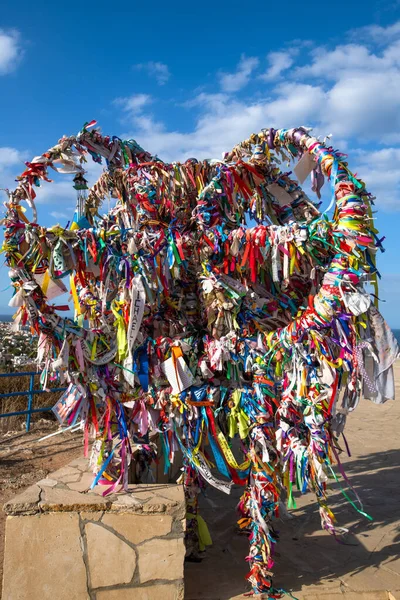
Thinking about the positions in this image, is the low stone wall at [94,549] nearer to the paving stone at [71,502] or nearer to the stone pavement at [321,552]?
the paving stone at [71,502]

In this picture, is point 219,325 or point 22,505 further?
point 219,325

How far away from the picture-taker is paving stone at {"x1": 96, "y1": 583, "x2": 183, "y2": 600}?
3.12 metres

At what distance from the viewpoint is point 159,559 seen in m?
3.14

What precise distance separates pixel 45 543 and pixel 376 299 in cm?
261

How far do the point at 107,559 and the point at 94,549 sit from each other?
0.10 metres

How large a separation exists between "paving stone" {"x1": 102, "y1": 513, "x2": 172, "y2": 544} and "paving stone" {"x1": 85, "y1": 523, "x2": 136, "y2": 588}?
0.21 ft

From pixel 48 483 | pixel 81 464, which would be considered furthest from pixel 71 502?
pixel 81 464

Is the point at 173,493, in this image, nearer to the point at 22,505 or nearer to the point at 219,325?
the point at 22,505

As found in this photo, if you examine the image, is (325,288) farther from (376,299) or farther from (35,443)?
(35,443)

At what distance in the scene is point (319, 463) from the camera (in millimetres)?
3250

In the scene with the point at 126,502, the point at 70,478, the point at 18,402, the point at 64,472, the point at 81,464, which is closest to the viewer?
the point at 126,502

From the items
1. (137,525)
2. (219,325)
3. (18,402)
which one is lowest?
(137,525)

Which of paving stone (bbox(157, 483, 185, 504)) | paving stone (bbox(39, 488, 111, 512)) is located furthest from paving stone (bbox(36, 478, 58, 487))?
paving stone (bbox(157, 483, 185, 504))

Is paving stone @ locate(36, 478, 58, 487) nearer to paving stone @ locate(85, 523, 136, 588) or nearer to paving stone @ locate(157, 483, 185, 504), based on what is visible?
paving stone @ locate(85, 523, 136, 588)
